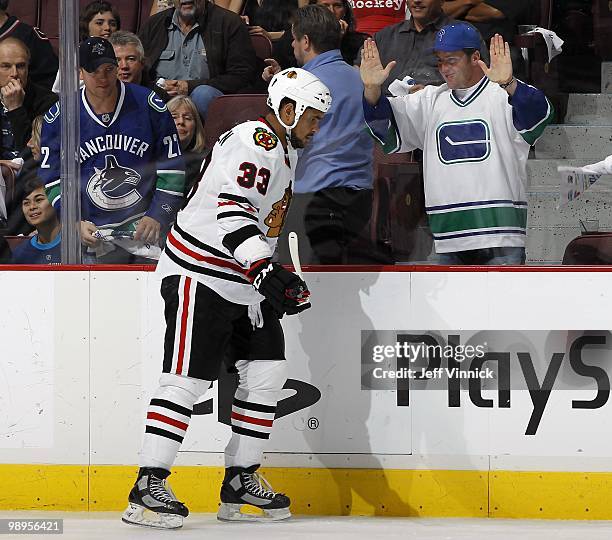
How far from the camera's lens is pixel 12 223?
4.25 m

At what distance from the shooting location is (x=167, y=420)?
148 inches

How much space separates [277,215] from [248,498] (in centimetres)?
91

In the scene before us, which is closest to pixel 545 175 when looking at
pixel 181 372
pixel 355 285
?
pixel 355 285

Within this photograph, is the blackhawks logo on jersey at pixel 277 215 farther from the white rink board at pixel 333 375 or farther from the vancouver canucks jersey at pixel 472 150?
the vancouver canucks jersey at pixel 472 150

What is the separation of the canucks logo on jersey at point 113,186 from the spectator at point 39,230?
0.16 m

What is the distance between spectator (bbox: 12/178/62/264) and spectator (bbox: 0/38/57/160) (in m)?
0.15

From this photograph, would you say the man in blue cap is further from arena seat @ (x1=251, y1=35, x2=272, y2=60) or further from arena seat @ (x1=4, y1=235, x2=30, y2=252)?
arena seat @ (x1=4, y1=235, x2=30, y2=252)

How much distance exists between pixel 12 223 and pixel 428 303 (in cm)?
145

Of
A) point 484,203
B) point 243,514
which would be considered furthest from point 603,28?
point 243,514

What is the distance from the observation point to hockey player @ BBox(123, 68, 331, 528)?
146 inches

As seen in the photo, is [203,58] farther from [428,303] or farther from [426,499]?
[426,499]

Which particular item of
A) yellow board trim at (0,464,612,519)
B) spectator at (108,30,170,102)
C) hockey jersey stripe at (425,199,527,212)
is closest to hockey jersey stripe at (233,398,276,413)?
yellow board trim at (0,464,612,519)

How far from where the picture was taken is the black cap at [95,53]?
4211 mm

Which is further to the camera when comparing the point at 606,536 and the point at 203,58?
the point at 203,58
